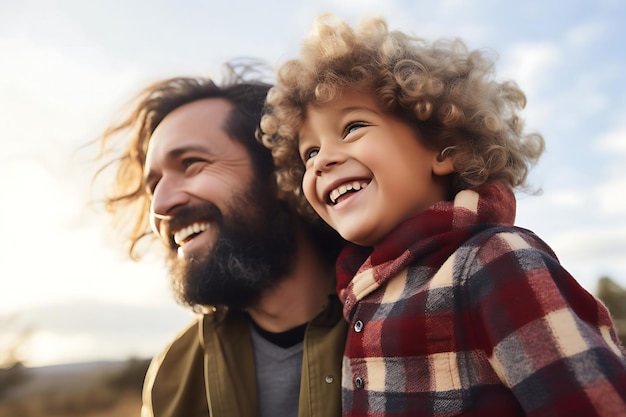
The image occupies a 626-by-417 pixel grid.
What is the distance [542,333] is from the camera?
1315 mm

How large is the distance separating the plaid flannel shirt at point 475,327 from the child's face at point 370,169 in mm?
109

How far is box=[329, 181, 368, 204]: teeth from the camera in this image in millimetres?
1808

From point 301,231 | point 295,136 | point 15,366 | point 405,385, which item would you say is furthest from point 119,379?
point 405,385

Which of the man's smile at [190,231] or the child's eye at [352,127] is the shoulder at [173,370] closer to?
the man's smile at [190,231]

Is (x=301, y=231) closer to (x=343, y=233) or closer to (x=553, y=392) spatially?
(x=343, y=233)

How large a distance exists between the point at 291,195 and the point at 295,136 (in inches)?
16.0

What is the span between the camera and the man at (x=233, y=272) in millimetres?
2248

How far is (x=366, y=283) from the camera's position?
1.72 metres

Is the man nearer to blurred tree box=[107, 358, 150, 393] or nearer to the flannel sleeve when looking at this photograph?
the flannel sleeve

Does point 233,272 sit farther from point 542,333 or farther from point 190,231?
point 542,333

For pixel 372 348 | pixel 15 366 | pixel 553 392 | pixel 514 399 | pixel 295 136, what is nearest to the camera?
pixel 553 392

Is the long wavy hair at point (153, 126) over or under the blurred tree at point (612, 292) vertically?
over

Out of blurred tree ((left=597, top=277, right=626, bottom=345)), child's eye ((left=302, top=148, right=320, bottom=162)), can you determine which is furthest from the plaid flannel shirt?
blurred tree ((left=597, top=277, right=626, bottom=345))

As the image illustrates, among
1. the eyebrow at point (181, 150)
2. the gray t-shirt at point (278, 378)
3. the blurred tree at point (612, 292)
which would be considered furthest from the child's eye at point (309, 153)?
the blurred tree at point (612, 292)
